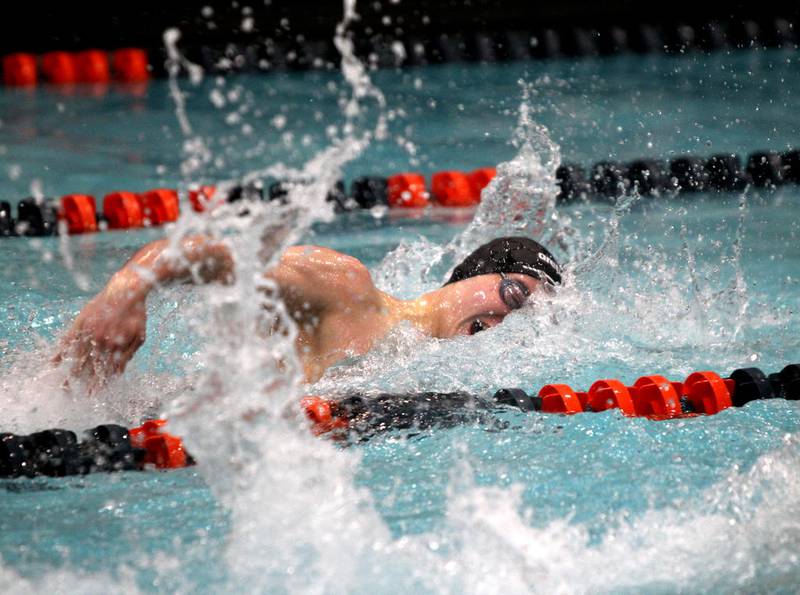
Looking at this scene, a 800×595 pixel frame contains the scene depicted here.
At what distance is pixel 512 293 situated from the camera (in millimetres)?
2773

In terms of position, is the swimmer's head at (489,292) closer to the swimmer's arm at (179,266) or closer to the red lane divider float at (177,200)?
the swimmer's arm at (179,266)

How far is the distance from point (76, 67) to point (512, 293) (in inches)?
222

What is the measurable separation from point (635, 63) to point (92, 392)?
5980 millimetres

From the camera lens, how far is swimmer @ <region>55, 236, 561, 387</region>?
2.29 metres

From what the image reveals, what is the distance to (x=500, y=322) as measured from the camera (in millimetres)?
2773

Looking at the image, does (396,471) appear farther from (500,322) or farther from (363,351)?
(500,322)

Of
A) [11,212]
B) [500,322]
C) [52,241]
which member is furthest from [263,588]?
[11,212]

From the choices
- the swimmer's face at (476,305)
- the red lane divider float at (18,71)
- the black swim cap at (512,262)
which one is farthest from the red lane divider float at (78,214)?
the red lane divider float at (18,71)

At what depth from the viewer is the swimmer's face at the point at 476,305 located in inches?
109

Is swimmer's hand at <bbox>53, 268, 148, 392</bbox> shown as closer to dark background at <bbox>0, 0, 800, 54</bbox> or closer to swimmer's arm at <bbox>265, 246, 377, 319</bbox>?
swimmer's arm at <bbox>265, 246, 377, 319</bbox>

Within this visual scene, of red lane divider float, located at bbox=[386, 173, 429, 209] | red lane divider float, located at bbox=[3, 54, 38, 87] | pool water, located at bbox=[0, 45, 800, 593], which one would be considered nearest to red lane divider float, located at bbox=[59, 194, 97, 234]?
pool water, located at bbox=[0, 45, 800, 593]

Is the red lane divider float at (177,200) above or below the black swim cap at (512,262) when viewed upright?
below

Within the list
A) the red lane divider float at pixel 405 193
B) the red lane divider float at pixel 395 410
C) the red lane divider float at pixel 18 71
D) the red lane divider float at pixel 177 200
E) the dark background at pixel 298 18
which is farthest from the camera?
the dark background at pixel 298 18

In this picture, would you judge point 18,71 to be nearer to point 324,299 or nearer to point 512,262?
point 512,262
